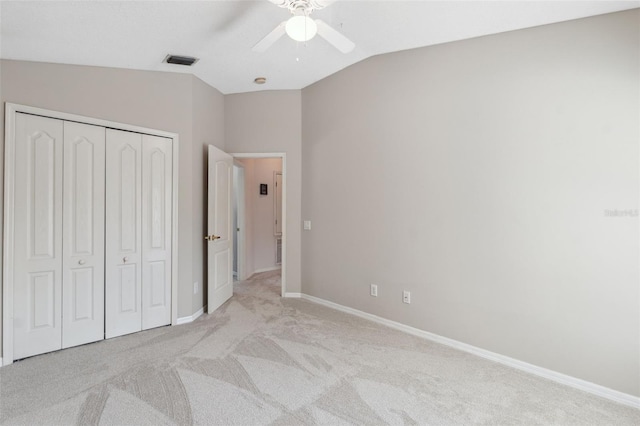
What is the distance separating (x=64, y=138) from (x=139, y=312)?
1802 mm

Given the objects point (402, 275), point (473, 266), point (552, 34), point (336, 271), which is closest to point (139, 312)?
point (336, 271)

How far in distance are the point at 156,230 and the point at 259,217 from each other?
2696 mm

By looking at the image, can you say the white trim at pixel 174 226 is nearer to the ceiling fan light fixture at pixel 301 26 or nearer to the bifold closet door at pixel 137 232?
the bifold closet door at pixel 137 232

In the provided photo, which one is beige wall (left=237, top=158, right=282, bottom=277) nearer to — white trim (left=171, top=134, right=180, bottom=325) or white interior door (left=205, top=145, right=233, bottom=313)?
white interior door (left=205, top=145, right=233, bottom=313)

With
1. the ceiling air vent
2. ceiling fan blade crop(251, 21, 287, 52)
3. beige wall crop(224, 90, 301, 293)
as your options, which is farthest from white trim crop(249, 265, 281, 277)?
ceiling fan blade crop(251, 21, 287, 52)

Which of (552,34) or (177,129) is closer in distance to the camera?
(552,34)

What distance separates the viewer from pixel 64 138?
2.78 meters

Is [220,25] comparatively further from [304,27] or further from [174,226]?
[174,226]

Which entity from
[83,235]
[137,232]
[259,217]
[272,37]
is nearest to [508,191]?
[272,37]

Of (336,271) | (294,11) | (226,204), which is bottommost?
(336,271)

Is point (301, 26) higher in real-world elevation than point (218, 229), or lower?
higher

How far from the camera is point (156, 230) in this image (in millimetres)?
3316

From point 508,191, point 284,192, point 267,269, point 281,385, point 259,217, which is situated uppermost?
point 284,192

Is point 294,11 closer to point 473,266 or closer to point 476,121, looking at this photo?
point 476,121
